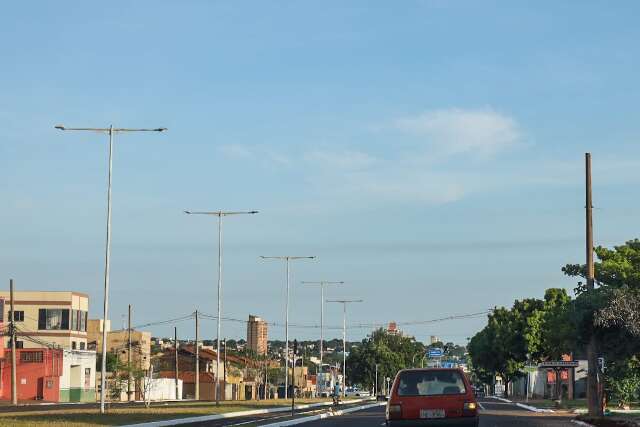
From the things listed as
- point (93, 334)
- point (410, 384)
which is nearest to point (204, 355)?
point (93, 334)

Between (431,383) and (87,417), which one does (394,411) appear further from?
(87,417)

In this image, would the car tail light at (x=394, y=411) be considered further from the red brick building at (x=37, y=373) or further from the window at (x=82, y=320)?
the window at (x=82, y=320)

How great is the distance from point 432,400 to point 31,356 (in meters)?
86.4

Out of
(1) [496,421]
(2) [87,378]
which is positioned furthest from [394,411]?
(2) [87,378]

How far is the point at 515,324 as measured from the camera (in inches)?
4227

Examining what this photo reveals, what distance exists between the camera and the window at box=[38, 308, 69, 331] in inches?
4722

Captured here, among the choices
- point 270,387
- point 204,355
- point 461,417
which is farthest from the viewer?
point 270,387

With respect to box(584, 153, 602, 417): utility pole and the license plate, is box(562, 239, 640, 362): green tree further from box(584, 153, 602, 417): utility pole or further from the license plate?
the license plate

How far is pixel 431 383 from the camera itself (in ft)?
80.1

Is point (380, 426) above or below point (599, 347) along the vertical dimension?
below

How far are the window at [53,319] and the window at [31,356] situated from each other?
15.1 meters

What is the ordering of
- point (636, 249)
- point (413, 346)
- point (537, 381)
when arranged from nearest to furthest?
point (636, 249), point (537, 381), point (413, 346)

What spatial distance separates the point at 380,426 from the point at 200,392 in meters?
106

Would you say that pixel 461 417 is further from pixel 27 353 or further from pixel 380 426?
pixel 27 353
